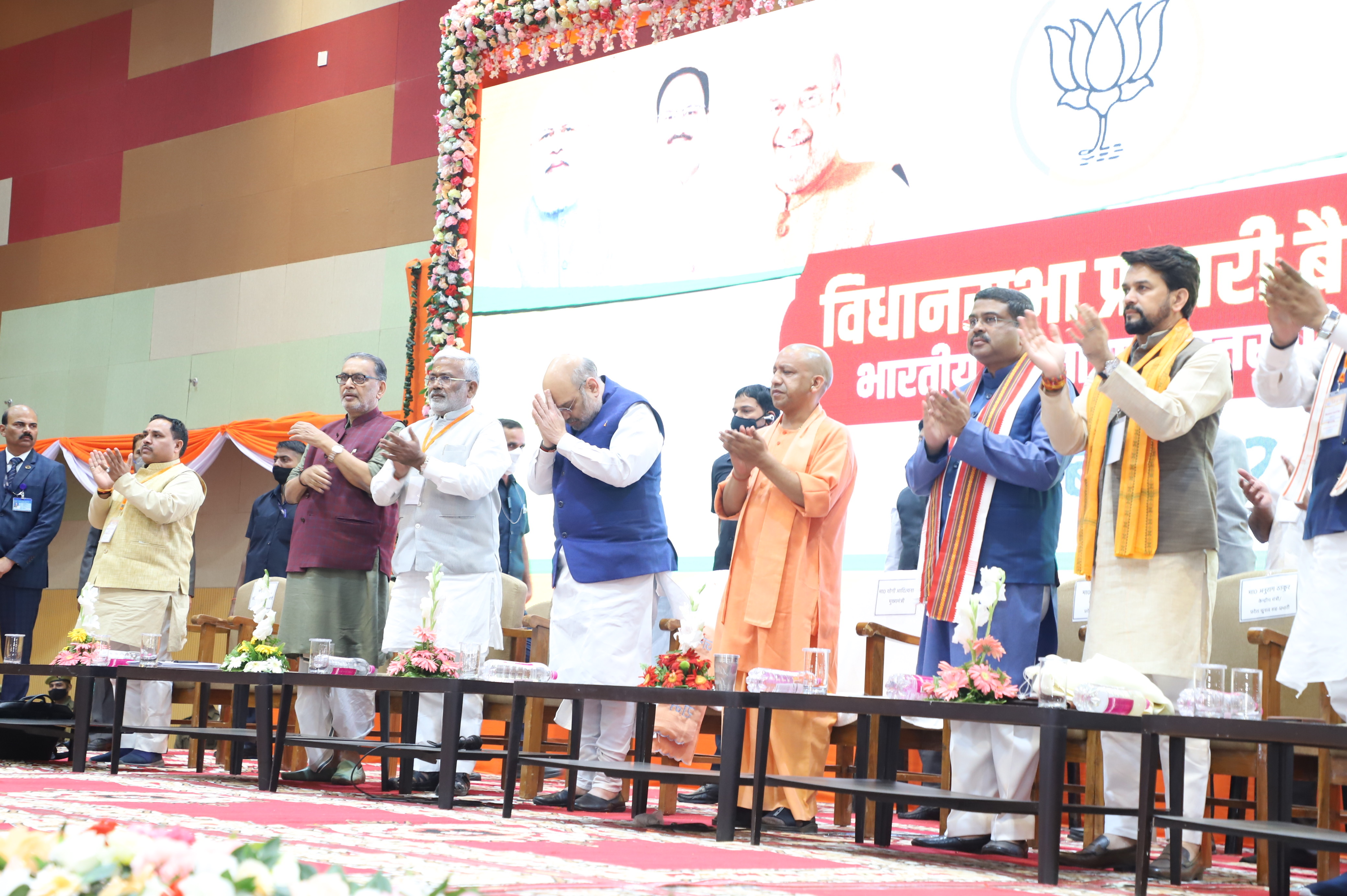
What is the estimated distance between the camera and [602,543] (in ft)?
14.6

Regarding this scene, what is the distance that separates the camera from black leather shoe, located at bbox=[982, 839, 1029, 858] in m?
3.41

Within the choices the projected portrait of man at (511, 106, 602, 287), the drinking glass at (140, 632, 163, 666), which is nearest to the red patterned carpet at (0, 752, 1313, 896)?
the drinking glass at (140, 632, 163, 666)

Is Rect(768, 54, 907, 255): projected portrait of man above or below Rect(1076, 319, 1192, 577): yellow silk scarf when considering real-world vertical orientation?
above

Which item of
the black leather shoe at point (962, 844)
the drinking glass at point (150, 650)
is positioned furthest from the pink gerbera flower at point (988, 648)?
the drinking glass at point (150, 650)

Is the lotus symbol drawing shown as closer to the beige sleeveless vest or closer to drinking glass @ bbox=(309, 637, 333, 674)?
drinking glass @ bbox=(309, 637, 333, 674)

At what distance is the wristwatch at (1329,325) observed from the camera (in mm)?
3068

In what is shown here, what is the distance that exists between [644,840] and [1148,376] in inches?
64.9

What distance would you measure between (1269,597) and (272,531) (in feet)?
19.0

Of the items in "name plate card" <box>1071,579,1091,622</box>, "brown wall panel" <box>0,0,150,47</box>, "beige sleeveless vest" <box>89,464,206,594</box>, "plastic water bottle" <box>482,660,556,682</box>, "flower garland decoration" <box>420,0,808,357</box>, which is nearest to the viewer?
"plastic water bottle" <box>482,660,556,682</box>

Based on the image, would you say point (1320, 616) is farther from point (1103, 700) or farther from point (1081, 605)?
point (1081, 605)

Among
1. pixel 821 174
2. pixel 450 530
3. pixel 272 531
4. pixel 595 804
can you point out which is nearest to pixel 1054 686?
pixel 595 804

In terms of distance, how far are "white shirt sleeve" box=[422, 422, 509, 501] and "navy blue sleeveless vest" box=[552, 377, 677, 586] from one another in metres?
0.32

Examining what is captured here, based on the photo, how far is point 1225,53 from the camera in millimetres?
5344

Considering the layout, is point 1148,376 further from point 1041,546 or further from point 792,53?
point 792,53
